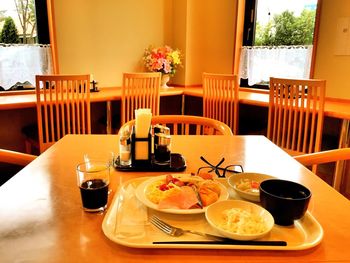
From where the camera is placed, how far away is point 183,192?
784 millimetres

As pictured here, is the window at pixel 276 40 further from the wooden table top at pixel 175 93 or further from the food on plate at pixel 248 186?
the food on plate at pixel 248 186

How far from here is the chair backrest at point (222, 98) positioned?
105 inches

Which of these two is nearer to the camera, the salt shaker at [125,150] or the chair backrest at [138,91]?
the salt shaker at [125,150]

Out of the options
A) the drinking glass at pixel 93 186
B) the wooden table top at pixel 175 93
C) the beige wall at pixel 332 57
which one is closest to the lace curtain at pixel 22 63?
the wooden table top at pixel 175 93

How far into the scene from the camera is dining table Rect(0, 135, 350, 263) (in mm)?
588

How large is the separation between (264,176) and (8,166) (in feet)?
8.98

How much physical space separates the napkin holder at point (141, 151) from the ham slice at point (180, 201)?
0.96ft

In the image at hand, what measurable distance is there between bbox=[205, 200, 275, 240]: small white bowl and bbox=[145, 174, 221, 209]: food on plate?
43mm

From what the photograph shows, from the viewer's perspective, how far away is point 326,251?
0.60m

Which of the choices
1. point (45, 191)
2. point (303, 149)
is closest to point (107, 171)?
point (45, 191)

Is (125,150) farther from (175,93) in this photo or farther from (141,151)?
(175,93)

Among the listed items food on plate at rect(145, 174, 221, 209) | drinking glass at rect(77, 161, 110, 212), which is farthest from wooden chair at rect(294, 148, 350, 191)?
drinking glass at rect(77, 161, 110, 212)

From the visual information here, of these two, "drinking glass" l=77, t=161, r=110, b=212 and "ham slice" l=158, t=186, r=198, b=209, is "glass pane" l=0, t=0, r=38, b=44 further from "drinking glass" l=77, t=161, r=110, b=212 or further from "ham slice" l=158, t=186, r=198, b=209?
"ham slice" l=158, t=186, r=198, b=209

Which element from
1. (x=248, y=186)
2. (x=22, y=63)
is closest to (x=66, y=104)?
(x=22, y=63)
